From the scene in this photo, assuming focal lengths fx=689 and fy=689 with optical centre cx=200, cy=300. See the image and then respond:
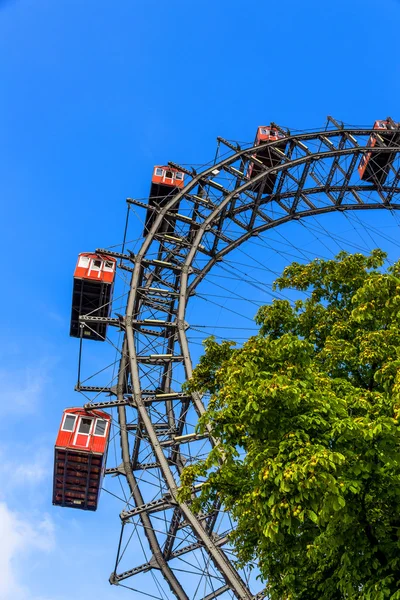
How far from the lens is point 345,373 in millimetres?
14258

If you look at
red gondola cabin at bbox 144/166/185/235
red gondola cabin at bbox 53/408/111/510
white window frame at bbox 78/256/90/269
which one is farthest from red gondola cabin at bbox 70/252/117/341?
red gondola cabin at bbox 144/166/185/235

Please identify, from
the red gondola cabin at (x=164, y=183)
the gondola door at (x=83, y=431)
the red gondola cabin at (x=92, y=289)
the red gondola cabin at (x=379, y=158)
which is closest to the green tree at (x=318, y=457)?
the gondola door at (x=83, y=431)

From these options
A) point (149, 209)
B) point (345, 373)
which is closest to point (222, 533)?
point (345, 373)

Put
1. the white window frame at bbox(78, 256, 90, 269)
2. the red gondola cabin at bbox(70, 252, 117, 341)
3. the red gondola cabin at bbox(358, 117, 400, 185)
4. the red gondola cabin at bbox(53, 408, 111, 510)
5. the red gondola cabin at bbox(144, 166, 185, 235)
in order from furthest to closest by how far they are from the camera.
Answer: the red gondola cabin at bbox(358, 117, 400, 185) → the red gondola cabin at bbox(144, 166, 185, 235) → the white window frame at bbox(78, 256, 90, 269) → the red gondola cabin at bbox(70, 252, 117, 341) → the red gondola cabin at bbox(53, 408, 111, 510)

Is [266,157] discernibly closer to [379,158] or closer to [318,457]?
[379,158]

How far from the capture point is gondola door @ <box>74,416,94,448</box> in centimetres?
2569

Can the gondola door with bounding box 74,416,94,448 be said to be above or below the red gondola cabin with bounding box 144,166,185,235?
below

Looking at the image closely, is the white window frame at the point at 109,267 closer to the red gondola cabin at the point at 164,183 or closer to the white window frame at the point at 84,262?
the white window frame at the point at 84,262

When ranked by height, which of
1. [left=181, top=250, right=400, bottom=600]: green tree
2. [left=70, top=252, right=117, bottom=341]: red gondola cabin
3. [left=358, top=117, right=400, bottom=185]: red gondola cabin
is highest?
[left=358, top=117, right=400, bottom=185]: red gondola cabin

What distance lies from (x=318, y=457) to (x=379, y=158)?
3272cm

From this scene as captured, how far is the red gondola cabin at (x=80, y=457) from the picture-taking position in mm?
25594

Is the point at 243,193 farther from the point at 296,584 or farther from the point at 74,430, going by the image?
the point at 296,584

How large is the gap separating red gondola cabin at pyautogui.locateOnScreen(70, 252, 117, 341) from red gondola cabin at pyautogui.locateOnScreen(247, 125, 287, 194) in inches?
384

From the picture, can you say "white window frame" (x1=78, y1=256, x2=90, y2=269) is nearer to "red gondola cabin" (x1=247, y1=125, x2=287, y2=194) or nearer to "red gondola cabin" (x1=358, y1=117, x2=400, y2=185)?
"red gondola cabin" (x1=247, y1=125, x2=287, y2=194)
